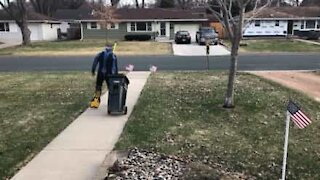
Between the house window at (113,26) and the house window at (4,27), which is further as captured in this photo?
the house window at (4,27)

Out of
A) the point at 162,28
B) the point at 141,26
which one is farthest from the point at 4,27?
the point at 162,28

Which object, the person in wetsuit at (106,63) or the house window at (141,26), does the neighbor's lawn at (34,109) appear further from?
the house window at (141,26)

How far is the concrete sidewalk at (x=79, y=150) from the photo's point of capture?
272 inches

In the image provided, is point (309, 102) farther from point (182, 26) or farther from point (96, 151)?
point (182, 26)

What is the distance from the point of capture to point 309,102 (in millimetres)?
13297

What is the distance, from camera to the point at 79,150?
26.8 feet

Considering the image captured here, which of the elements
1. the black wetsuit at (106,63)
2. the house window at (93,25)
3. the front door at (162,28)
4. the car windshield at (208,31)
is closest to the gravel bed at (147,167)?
the black wetsuit at (106,63)

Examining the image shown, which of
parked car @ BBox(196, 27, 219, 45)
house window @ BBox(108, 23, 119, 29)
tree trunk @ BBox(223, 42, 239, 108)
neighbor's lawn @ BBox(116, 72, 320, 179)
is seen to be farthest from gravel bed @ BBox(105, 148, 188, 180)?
house window @ BBox(108, 23, 119, 29)

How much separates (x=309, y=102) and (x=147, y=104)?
15.5 feet

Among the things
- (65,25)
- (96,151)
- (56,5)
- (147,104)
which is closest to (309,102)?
(147,104)

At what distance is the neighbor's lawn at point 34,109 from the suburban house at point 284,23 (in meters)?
38.4

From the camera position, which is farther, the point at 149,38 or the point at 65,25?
the point at 65,25

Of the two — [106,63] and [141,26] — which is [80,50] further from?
[106,63]

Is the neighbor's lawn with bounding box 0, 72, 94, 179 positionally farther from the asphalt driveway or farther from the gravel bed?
the asphalt driveway
